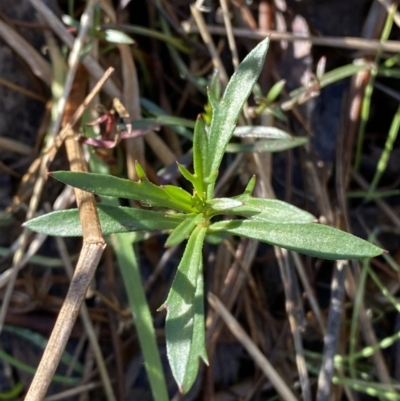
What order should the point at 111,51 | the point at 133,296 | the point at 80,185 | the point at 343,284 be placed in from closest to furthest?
the point at 80,185
the point at 133,296
the point at 343,284
the point at 111,51

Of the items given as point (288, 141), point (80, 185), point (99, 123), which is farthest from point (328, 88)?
point (80, 185)

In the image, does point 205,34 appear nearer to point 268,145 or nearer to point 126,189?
point 268,145

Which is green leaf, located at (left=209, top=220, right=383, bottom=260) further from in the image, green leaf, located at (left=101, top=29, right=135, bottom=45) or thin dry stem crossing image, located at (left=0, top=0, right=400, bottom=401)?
green leaf, located at (left=101, top=29, right=135, bottom=45)

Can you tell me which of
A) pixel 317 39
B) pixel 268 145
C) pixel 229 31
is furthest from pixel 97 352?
pixel 317 39

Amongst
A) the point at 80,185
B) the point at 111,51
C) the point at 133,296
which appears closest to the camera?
the point at 80,185

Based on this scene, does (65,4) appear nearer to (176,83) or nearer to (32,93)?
(32,93)

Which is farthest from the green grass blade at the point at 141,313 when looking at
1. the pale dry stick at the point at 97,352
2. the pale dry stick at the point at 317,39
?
the pale dry stick at the point at 317,39

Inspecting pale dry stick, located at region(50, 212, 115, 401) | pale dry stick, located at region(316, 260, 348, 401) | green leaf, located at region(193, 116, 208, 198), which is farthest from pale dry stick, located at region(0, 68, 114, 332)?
pale dry stick, located at region(316, 260, 348, 401)
